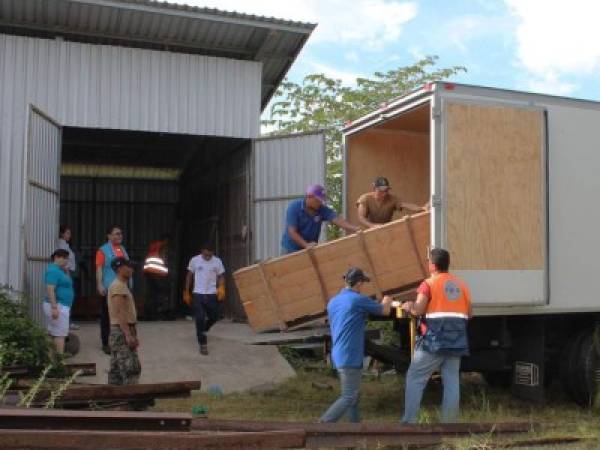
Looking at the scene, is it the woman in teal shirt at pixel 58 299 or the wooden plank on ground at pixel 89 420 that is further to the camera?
the woman in teal shirt at pixel 58 299

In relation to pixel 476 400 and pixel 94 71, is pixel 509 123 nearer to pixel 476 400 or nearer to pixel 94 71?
pixel 476 400

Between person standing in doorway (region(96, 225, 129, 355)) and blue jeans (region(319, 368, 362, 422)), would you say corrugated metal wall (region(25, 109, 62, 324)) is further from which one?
blue jeans (region(319, 368, 362, 422))

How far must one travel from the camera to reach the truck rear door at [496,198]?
6.80 m

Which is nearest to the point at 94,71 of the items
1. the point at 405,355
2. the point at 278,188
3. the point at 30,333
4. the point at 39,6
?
the point at 39,6

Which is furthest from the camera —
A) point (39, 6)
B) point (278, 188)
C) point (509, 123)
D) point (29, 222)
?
point (278, 188)

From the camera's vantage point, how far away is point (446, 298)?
6.23 meters

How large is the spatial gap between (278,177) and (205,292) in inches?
104

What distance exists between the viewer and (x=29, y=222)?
9.83 meters

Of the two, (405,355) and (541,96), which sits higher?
(541,96)

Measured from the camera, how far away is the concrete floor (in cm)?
940

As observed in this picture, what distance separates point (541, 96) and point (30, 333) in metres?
6.12

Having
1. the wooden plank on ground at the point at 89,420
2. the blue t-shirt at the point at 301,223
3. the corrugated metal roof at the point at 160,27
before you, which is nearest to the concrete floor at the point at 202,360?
the blue t-shirt at the point at 301,223

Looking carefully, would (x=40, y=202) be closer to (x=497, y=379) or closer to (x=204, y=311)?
(x=204, y=311)

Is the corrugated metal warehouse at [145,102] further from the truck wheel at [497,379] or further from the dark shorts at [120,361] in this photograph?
the truck wheel at [497,379]
